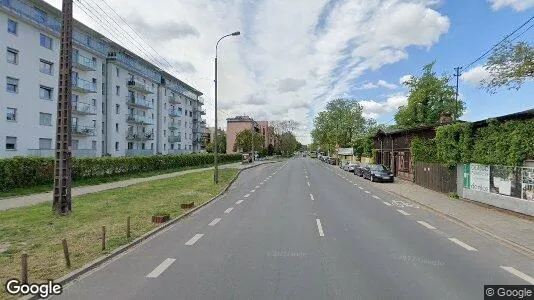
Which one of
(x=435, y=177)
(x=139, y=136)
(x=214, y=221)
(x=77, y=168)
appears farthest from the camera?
(x=139, y=136)

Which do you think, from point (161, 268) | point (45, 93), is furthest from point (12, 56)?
point (161, 268)

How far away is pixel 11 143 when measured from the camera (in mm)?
31016

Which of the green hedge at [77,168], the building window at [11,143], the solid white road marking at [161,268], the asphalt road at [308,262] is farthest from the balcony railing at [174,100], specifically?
the solid white road marking at [161,268]

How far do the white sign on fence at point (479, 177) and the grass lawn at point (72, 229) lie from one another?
12288mm

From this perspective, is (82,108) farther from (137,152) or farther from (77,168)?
(77,168)

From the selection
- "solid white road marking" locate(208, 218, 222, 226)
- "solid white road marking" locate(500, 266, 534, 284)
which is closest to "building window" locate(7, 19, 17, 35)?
"solid white road marking" locate(208, 218, 222, 226)

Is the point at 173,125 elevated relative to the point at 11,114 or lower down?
elevated

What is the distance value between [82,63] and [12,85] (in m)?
11.2

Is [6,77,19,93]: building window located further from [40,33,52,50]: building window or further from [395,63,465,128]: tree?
[395,63,465,128]: tree

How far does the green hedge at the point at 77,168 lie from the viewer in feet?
62.8

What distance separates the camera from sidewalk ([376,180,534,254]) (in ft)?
32.2

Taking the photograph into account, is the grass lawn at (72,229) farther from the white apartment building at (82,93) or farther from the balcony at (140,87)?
the balcony at (140,87)

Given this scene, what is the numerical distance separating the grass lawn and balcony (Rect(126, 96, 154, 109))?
1579 inches

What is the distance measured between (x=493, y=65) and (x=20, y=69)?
34821 mm
